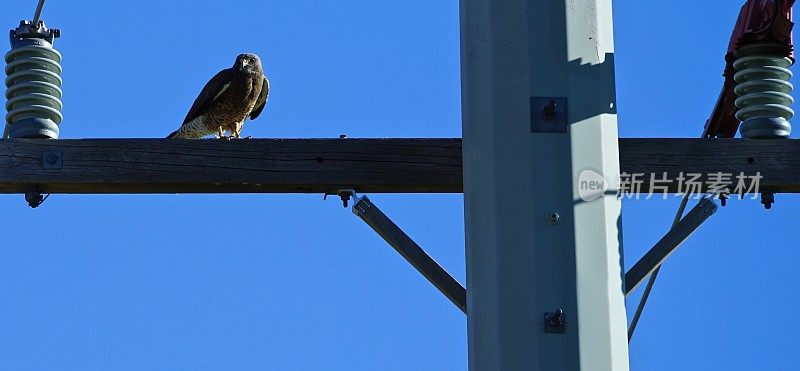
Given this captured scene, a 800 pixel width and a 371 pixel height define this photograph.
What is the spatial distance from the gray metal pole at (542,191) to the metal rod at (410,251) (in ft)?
5.34

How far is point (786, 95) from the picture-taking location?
565 cm

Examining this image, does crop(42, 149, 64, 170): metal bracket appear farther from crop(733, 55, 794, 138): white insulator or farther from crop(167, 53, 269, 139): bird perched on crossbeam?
crop(167, 53, 269, 139): bird perched on crossbeam

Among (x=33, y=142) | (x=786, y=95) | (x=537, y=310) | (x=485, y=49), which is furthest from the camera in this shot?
(x=786, y=95)

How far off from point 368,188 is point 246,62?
459 centimetres

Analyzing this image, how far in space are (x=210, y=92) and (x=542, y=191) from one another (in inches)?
244

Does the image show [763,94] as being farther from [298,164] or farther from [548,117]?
[548,117]

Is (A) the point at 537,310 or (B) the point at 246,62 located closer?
(A) the point at 537,310

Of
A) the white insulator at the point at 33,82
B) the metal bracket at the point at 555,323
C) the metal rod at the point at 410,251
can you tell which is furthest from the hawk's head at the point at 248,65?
the metal bracket at the point at 555,323

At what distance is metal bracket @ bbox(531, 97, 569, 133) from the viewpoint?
122 inches

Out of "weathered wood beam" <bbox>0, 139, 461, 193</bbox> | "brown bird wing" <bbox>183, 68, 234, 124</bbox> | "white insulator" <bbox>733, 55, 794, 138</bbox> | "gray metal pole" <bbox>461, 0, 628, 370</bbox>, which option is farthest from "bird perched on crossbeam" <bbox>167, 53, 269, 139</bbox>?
"gray metal pole" <bbox>461, 0, 628, 370</bbox>

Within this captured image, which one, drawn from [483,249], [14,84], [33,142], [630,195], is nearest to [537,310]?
[483,249]

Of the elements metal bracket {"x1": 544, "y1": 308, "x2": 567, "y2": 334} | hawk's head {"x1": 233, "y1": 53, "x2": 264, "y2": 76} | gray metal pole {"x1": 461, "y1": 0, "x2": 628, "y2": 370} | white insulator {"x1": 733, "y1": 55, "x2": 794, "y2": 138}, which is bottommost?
metal bracket {"x1": 544, "y1": 308, "x2": 567, "y2": 334}

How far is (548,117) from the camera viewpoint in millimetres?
3105

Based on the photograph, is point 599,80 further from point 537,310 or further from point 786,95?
point 786,95
